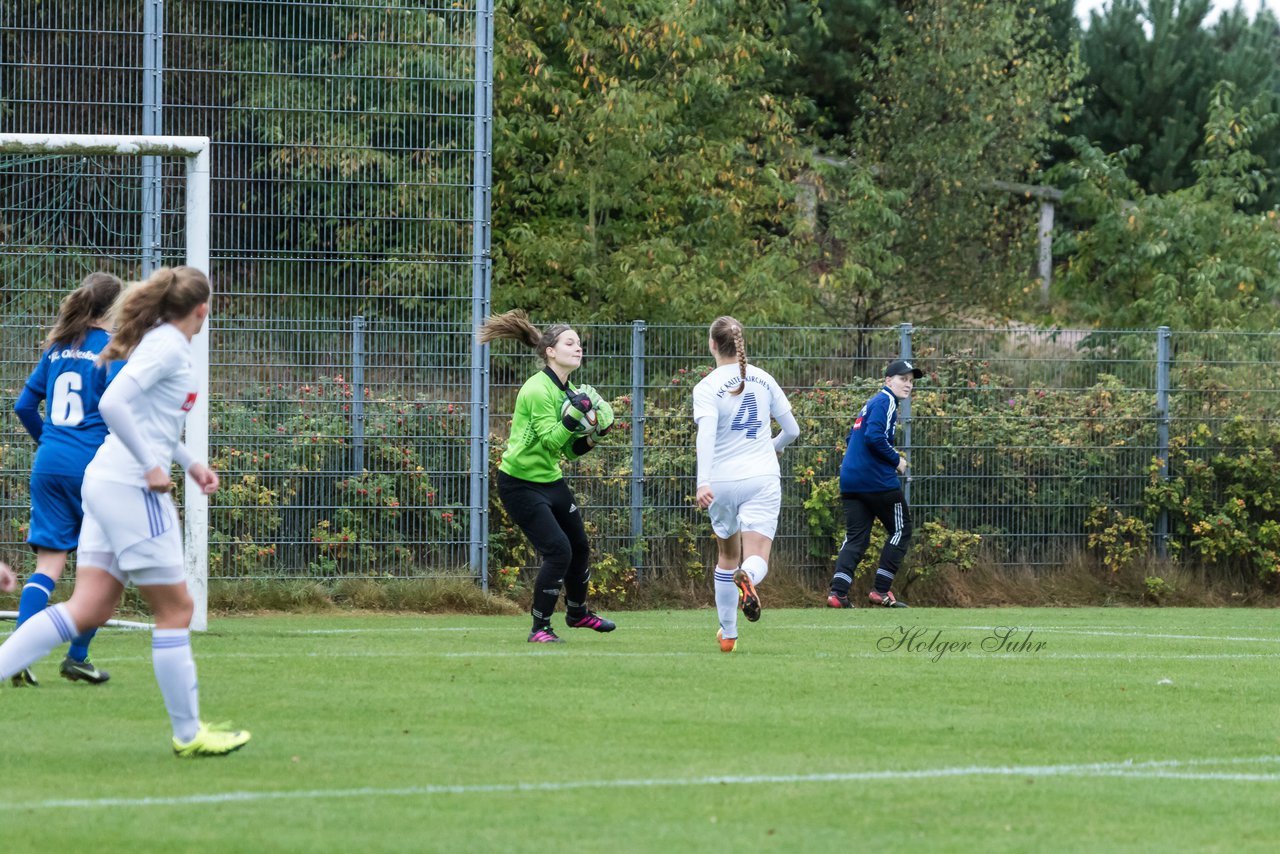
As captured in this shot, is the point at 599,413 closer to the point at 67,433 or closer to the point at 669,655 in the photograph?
the point at 669,655

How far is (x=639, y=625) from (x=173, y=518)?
22.3 ft

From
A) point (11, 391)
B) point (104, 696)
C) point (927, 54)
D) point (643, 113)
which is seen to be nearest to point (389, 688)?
point (104, 696)

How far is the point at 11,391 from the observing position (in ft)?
45.7

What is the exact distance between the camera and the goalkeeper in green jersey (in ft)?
34.4

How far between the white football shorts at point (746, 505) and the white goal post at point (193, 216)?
10.6 ft

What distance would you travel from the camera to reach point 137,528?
251 inches

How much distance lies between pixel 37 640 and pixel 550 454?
4.37m

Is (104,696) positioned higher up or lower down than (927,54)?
lower down

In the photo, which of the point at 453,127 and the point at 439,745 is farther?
the point at 453,127

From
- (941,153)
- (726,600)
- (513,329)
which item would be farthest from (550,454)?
(941,153)

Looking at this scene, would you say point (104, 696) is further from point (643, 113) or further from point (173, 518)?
point (643, 113)

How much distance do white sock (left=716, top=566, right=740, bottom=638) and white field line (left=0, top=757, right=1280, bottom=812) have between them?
373 cm

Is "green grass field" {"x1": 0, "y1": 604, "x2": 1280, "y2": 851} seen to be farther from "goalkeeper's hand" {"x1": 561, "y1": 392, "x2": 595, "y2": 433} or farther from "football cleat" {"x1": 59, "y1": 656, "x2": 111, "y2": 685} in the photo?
"goalkeeper's hand" {"x1": 561, "y1": 392, "x2": 595, "y2": 433}

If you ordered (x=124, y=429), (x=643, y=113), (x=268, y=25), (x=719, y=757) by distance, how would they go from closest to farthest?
1. (x=124, y=429)
2. (x=719, y=757)
3. (x=268, y=25)
4. (x=643, y=113)
